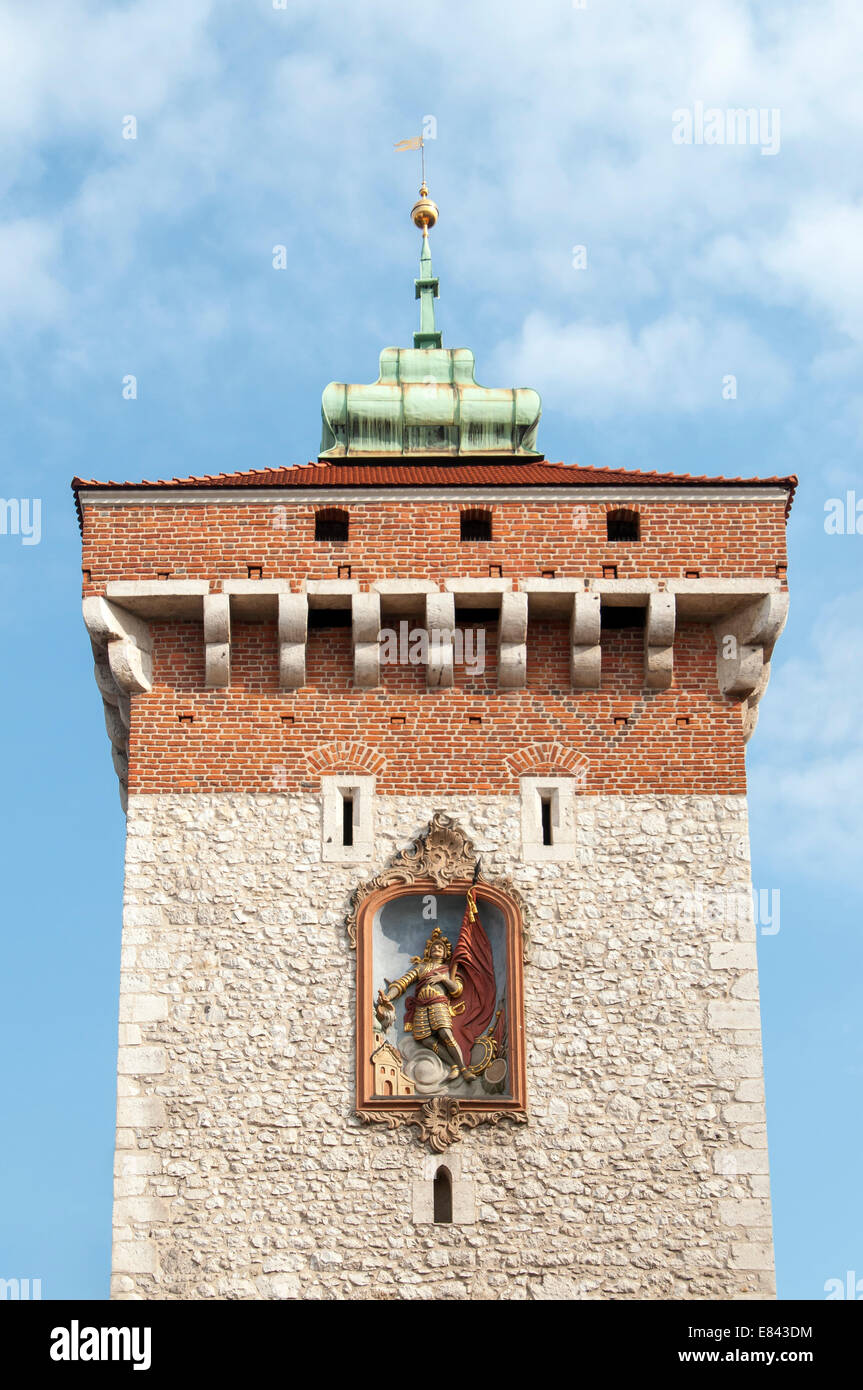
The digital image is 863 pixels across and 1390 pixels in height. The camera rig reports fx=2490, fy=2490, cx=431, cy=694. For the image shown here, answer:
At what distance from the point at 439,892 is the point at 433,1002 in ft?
3.29

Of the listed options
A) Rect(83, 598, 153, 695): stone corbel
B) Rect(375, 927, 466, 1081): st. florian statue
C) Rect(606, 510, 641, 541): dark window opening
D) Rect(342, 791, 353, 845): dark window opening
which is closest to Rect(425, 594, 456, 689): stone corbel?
Rect(342, 791, 353, 845): dark window opening

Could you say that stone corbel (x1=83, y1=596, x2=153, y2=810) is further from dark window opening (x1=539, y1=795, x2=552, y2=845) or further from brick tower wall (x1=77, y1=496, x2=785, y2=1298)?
dark window opening (x1=539, y1=795, x2=552, y2=845)

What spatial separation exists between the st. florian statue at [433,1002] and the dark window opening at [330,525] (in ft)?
13.3

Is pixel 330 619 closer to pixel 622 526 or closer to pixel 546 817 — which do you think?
pixel 546 817

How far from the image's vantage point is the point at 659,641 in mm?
23391

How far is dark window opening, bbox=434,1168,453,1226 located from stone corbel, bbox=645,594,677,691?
16.8 ft

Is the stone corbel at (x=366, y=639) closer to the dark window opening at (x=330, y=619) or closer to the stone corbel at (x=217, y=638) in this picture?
the dark window opening at (x=330, y=619)

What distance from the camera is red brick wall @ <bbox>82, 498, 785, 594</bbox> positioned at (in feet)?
77.0

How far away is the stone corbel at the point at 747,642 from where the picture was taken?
23.3m

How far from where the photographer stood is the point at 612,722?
23297 millimetres

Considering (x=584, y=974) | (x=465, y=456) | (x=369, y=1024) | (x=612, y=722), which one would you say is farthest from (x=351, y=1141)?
(x=465, y=456)

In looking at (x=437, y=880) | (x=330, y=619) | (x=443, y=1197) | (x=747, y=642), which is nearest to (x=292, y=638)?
(x=330, y=619)
